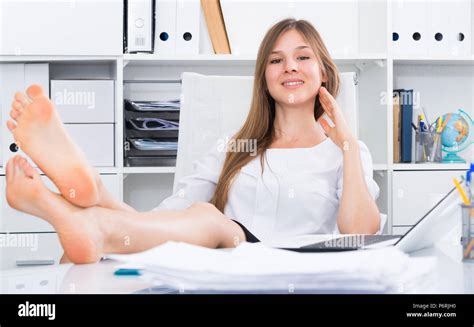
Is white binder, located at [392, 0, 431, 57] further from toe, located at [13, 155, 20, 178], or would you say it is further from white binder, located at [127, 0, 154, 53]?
toe, located at [13, 155, 20, 178]

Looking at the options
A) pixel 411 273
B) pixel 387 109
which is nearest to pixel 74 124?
pixel 387 109

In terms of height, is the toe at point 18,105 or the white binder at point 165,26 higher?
the white binder at point 165,26

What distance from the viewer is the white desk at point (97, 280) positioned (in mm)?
563

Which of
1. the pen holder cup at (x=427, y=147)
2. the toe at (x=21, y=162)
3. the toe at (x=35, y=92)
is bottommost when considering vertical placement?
the toe at (x=21, y=162)

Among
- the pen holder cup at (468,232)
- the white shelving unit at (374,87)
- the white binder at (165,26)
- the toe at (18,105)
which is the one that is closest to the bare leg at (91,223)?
the toe at (18,105)

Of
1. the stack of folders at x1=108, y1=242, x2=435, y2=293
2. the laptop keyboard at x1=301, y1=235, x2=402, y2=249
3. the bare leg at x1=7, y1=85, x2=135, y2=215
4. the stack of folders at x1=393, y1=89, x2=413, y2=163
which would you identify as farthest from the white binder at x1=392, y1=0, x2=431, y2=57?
the stack of folders at x1=108, y1=242, x2=435, y2=293

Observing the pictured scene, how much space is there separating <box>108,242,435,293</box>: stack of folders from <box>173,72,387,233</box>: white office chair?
1.20m

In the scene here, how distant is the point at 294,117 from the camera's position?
1.75 m

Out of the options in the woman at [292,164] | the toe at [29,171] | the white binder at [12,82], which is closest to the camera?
the toe at [29,171]

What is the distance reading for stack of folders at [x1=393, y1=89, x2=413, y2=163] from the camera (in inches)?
→ 89.0

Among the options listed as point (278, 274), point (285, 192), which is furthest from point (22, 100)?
point (285, 192)

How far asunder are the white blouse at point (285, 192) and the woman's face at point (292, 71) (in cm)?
14

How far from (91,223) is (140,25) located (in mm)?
1503

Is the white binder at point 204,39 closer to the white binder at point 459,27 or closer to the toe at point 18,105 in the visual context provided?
the white binder at point 459,27
